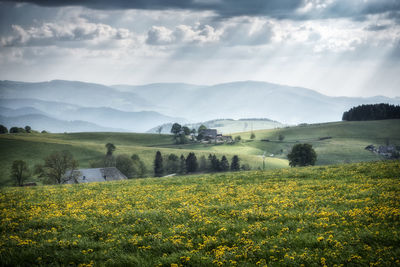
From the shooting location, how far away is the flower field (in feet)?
31.1

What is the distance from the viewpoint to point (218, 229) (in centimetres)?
1217

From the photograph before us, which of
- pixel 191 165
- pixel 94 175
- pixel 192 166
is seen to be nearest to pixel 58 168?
pixel 94 175

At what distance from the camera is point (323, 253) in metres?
9.22

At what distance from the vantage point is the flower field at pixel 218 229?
9492 millimetres

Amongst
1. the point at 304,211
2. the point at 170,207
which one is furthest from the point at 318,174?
the point at 170,207

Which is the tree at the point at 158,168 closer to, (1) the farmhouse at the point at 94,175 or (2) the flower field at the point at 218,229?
(1) the farmhouse at the point at 94,175

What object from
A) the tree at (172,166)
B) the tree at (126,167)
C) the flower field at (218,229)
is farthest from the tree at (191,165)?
the flower field at (218,229)

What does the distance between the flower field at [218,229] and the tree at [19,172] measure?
76.9 meters

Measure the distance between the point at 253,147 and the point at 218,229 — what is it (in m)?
168

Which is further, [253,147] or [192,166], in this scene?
[253,147]

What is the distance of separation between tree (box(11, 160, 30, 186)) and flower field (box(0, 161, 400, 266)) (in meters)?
76.9

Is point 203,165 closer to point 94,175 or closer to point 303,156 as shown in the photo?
point 303,156

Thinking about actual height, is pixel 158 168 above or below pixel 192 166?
below

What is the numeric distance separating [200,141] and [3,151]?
112 m
